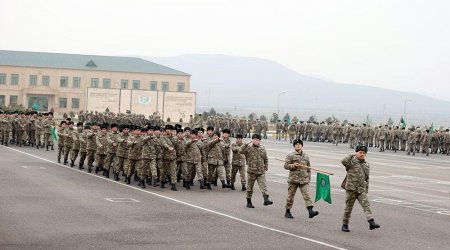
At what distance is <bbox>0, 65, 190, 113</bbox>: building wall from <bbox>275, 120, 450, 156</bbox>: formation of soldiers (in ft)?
169

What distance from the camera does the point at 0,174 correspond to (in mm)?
24734

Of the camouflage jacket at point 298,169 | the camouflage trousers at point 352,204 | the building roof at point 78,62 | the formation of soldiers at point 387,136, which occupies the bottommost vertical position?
the camouflage trousers at point 352,204

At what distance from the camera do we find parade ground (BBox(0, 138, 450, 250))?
44.4 ft

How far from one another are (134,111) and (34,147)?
154 ft

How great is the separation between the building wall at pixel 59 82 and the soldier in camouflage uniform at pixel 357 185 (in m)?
96.9

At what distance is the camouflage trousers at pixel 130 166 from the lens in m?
23.6

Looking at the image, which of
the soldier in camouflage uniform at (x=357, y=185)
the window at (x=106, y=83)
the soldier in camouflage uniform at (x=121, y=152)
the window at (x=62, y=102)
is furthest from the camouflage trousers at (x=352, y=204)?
the window at (x=106, y=83)

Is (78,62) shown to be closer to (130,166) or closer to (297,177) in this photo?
(130,166)

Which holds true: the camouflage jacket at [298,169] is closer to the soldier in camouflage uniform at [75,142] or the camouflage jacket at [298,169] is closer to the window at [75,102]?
the soldier in camouflage uniform at [75,142]

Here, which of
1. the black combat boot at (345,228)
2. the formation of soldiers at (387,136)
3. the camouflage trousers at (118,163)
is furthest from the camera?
the formation of soldiers at (387,136)

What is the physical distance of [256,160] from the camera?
18.9 metres

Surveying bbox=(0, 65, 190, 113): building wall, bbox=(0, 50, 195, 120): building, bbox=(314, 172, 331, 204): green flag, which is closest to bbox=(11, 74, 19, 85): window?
bbox=(0, 50, 195, 120): building

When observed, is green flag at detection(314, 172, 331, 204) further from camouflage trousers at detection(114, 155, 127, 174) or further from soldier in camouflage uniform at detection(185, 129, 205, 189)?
camouflage trousers at detection(114, 155, 127, 174)

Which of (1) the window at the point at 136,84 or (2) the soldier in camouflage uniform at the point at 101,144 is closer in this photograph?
(2) the soldier in camouflage uniform at the point at 101,144
